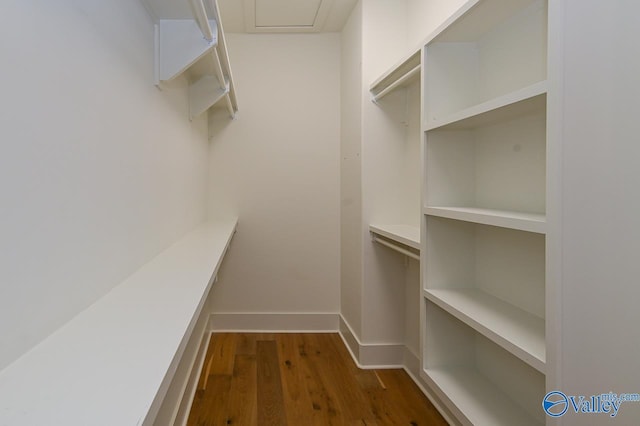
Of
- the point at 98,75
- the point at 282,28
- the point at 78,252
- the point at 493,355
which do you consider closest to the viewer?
the point at 78,252

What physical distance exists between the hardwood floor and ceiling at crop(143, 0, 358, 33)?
2.41 m

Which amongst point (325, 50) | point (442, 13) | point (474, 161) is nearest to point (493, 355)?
point (474, 161)

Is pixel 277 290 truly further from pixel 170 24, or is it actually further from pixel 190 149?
pixel 170 24

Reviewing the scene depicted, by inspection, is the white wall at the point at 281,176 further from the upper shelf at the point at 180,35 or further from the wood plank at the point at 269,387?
the upper shelf at the point at 180,35

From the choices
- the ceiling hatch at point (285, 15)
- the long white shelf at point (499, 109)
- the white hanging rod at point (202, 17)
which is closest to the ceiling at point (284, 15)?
the ceiling hatch at point (285, 15)

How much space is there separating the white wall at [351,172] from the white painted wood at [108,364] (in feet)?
5.19

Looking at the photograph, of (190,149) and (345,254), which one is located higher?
(190,149)

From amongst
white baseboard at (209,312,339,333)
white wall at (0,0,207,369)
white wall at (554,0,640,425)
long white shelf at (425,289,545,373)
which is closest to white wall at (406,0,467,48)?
white wall at (554,0,640,425)

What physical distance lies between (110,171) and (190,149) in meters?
1.20

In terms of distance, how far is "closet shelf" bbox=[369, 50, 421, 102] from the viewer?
5.50 ft

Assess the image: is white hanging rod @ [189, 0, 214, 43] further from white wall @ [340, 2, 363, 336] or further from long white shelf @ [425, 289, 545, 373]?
long white shelf @ [425, 289, 545, 373]

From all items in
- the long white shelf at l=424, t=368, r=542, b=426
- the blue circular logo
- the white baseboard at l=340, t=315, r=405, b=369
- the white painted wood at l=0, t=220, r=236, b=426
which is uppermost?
the white painted wood at l=0, t=220, r=236, b=426

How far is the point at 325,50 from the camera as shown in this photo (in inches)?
112
